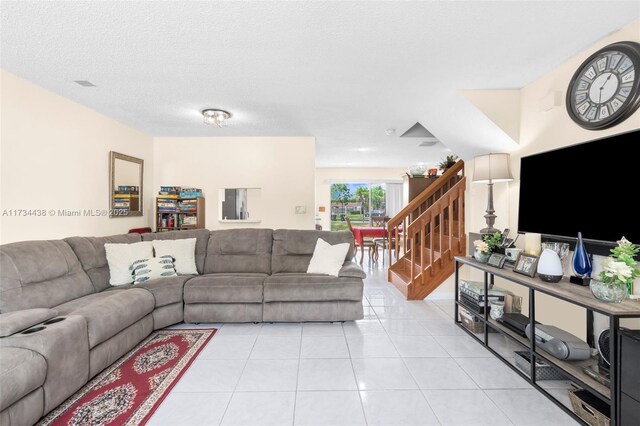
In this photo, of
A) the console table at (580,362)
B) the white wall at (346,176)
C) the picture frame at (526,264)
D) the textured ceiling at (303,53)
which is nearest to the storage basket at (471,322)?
the console table at (580,362)

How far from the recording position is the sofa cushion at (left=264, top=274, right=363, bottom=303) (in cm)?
308

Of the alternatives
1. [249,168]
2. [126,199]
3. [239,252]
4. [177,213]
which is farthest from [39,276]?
[249,168]

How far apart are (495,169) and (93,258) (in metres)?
4.04

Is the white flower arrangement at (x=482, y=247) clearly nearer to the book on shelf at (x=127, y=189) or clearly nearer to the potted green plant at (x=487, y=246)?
the potted green plant at (x=487, y=246)

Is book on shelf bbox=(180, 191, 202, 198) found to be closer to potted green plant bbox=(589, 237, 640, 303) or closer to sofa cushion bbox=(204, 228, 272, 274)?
sofa cushion bbox=(204, 228, 272, 274)

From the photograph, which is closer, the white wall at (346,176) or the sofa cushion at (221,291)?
the sofa cushion at (221,291)

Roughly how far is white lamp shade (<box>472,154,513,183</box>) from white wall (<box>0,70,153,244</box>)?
4.37 m

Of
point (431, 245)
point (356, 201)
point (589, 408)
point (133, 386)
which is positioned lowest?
point (133, 386)

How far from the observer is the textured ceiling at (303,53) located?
1867mm

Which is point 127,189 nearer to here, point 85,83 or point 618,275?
point 85,83

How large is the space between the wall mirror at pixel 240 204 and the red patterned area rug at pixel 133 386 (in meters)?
2.53

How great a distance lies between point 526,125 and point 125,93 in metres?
4.13

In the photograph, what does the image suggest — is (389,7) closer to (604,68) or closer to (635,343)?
(604,68)

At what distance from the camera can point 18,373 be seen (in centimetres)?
147
